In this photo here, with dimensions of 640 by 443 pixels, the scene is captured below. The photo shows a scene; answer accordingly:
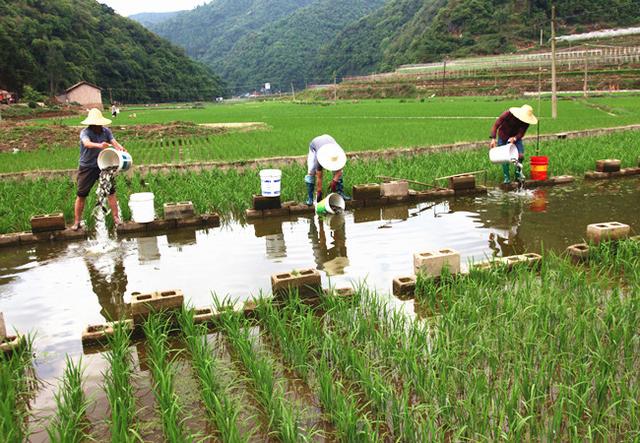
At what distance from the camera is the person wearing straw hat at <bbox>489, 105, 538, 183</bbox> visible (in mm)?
7309

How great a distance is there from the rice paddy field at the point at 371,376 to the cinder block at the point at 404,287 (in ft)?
1.16

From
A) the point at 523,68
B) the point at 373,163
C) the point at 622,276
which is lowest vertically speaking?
the point at 622,276

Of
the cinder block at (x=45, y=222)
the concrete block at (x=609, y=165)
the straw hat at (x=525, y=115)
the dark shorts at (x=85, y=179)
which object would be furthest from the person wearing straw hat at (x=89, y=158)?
the concrete block at (x=609, y=165)

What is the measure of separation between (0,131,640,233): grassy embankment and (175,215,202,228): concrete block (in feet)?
1.16

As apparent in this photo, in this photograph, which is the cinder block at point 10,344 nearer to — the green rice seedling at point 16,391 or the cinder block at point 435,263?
the green rice seedling at point 16,391

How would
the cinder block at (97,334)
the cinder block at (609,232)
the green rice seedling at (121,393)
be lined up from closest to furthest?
1. the green rice seedling at (121,393)
2. the cinder block at (97,334)
3. the cinder block at (609,232)

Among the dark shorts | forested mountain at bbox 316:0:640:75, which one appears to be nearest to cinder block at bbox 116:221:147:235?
the dark shorts

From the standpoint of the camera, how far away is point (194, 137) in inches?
728

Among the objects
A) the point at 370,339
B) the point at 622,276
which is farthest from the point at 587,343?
the point at 622,276

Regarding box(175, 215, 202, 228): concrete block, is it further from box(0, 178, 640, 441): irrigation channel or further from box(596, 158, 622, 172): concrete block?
box(596, 158, 622, 172): concrete block

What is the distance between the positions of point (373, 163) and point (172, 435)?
25.7 ft

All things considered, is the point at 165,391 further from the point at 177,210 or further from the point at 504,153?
the point at 504,153

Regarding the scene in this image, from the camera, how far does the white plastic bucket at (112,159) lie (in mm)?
6285

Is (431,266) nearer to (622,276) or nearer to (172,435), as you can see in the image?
(622,276)
